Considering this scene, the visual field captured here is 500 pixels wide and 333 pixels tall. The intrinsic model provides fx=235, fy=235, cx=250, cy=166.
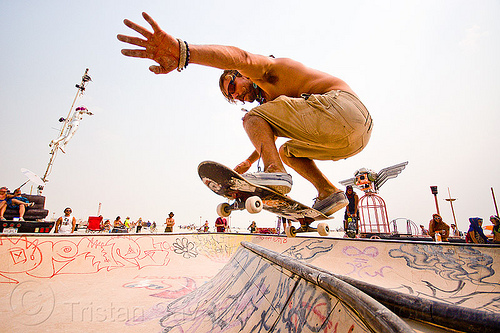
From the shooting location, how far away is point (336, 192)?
3.21 m

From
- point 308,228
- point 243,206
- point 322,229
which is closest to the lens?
point 243,206

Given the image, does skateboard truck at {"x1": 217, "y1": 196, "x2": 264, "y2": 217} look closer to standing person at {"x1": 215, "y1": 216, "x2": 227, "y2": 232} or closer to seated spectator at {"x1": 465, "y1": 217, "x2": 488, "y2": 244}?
seated spectator at {"x1": 465, "y1": 217, "x2": 488, "y2": 244}

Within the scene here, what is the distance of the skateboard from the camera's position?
2393 mm

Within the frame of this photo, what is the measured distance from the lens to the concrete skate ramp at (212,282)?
3.21 feet

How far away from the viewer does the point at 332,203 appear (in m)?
3.14

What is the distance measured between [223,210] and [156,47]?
187 centimetres

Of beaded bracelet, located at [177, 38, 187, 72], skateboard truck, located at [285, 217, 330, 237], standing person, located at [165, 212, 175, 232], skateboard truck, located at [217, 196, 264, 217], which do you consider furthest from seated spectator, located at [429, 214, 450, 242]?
standing person, located at [165, 212, 175, 232]

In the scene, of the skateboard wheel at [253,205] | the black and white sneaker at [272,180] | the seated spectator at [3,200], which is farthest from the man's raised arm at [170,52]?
the seated spectator at [3,200]

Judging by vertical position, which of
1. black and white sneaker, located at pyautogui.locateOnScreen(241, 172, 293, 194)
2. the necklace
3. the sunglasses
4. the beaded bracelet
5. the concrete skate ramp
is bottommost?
the concrete skate ramp

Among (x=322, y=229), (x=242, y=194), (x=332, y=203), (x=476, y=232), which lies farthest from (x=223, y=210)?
(x=476, y=232)

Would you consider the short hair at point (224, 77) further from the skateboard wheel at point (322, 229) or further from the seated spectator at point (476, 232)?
the seated spectator at point (476, 232)

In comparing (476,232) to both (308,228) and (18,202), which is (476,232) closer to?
(308,228)

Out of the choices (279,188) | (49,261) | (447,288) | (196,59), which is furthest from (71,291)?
(447,288)

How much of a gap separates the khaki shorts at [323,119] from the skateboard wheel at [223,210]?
1.11 meters
